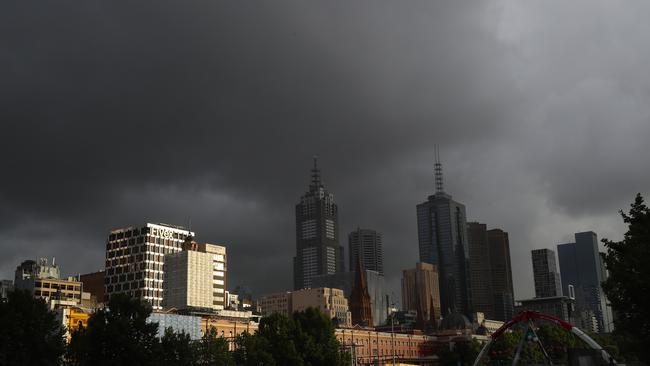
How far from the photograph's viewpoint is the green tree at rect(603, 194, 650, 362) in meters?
58.5

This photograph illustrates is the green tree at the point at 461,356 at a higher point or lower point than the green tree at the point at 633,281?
lower

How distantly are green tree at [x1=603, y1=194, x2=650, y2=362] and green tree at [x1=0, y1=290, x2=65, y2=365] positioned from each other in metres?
57.9

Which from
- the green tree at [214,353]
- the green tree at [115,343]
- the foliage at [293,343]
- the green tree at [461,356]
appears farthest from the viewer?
the green tree at [461,356]

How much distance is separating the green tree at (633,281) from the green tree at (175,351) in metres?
52.8

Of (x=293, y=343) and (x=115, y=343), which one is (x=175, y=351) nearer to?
(x=115, y=343)

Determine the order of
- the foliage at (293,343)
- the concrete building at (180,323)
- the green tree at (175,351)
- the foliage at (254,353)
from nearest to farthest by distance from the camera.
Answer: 1. the green tree at (175,351)
2. the foliage at (254,353)
3. the foliage at (293,343)
4. the concrete building at (180,323)

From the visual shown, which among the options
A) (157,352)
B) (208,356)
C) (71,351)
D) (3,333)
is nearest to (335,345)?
(208,356)

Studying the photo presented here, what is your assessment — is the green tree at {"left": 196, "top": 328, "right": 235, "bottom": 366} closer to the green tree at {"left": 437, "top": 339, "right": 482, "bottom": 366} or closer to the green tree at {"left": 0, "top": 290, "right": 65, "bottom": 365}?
the green tree at {"left": 0, "top": 290, "right": 65, "bottom": 365}

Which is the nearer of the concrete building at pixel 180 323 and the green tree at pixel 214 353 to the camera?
the green tree at pixel 214 353

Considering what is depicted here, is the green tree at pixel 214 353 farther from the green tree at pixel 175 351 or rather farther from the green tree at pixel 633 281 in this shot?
the green tree at pixel 633 281

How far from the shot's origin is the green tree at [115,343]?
80188 millimetres

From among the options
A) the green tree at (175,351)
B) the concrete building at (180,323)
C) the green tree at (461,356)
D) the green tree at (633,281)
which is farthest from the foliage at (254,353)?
the green tree at (461,356)

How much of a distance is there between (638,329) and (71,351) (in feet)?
205

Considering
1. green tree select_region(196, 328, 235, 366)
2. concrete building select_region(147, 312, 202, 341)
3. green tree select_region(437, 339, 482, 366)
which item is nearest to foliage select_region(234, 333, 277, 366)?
green tree select_region(196, 328, 235, 366)
